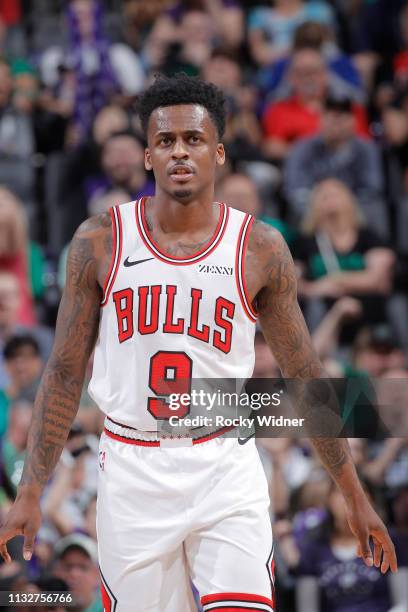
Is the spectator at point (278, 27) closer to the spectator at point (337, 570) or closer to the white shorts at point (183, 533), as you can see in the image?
the spectator at point (337, 570)

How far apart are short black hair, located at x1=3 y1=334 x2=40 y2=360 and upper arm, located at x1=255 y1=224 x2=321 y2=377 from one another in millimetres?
3211

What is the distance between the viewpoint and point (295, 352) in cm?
398

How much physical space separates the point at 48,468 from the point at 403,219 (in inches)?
208

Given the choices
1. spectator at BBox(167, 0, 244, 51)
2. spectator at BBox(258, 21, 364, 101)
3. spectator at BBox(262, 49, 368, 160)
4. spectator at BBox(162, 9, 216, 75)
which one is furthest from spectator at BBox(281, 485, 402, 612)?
spectator at BBox(167, 0, 244, 51)

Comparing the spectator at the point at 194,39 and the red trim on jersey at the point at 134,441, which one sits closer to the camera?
the red trim on jersey at the point at 134,441

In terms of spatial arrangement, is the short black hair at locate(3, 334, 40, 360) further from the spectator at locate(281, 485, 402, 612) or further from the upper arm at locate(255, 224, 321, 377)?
the upper arm at locate(255, 224, 321, 377)

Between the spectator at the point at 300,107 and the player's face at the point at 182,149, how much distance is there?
556cm

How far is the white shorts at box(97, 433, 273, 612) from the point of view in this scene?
3.62 m

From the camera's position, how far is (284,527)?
636cm

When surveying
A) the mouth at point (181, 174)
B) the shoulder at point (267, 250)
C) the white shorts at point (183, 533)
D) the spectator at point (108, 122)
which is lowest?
the white shorts at point (183, 533)

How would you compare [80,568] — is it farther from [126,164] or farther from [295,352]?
[126,164]

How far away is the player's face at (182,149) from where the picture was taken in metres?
3.81

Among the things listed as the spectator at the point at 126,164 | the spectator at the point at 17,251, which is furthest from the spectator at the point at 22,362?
the spectator at the point at 126,164

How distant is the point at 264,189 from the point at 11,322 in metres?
2.32
